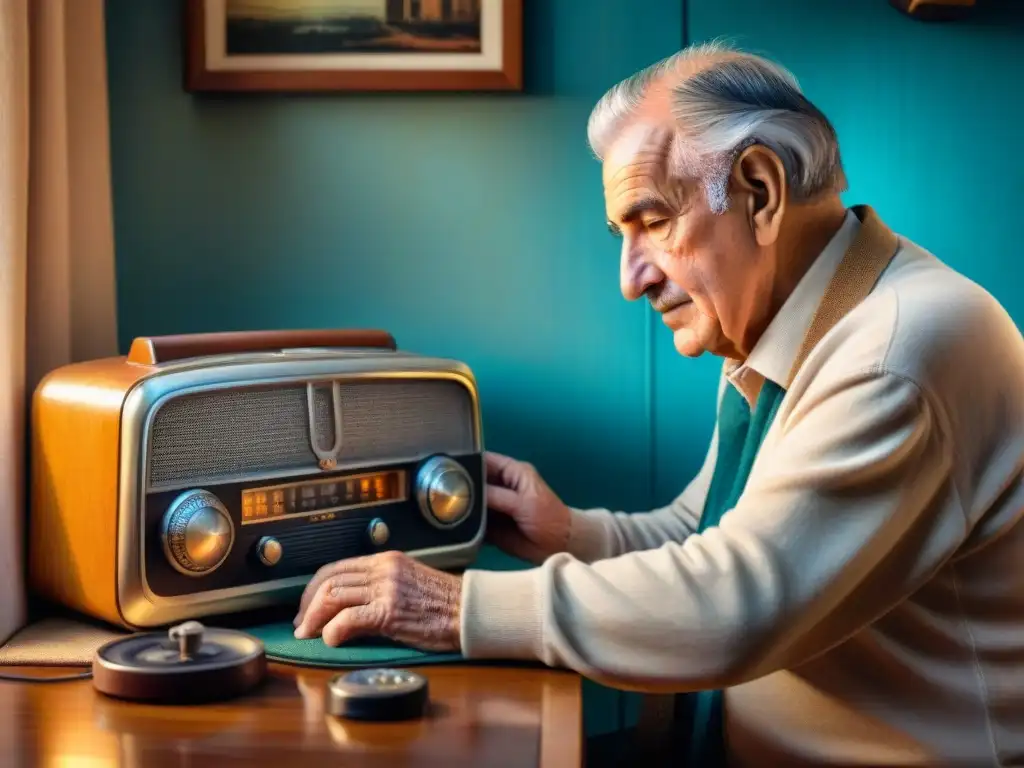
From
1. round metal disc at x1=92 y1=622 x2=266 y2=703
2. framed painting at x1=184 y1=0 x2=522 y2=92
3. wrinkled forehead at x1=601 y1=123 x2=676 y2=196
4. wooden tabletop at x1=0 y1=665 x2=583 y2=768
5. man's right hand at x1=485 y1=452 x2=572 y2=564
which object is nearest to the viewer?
wooden tabletop at x1=0 y1=665 x2=583 y2=768

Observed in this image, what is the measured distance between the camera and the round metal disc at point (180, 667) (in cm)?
107

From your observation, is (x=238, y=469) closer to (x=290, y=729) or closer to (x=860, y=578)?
(x=290, y=729)

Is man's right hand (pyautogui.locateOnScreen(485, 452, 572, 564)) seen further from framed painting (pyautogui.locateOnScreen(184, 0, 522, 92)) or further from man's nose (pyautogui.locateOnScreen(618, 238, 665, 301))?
framed painting (pyautogui.locateOnScreen(184, 0, 522, 92))

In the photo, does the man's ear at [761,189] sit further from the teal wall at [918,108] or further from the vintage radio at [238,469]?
the teal wall at [918,108]

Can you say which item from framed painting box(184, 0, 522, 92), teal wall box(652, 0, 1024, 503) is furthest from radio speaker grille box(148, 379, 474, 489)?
teal wall box(652, 0, 1024, 503)

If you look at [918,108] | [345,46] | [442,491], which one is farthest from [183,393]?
[918,108]

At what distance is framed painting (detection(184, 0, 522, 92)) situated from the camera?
1.75m

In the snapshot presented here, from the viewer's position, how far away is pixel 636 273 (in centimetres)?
135

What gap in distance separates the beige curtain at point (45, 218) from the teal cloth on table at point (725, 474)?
2.52 feet

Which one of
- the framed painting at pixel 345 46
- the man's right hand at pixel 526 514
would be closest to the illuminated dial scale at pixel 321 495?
the man's right hand at pixel 526 514

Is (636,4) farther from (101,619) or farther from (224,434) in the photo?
(101,619)

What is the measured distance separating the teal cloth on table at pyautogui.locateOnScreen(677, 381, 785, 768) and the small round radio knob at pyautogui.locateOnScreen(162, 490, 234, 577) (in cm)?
52

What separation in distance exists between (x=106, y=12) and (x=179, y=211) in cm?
30

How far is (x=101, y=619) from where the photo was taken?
50.9 inches
